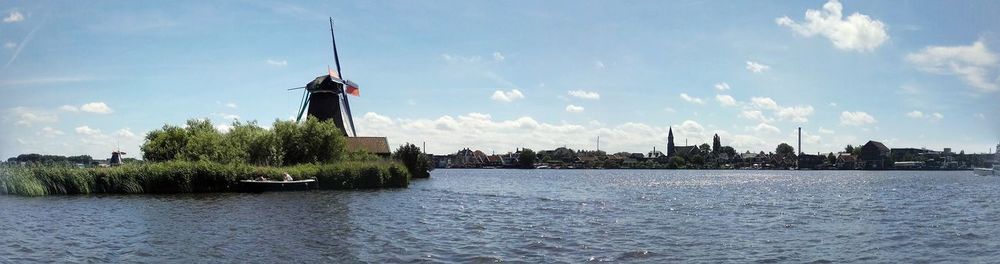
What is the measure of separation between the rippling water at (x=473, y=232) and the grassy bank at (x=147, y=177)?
4419 mm

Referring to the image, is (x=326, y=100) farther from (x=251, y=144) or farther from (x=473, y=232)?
(x=473, y=232)

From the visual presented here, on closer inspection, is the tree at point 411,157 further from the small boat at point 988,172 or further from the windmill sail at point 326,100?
the small boat at point 988,172

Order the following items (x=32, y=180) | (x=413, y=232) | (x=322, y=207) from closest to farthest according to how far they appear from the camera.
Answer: (x=413, y=232) → (x=322, y=207) → (x=32, y=180)

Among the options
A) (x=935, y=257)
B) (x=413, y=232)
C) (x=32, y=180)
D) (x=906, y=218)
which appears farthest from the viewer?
(x=32, y=180)

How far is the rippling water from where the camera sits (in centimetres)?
2033

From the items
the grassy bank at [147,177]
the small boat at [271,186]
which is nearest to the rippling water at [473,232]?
the grassy bank at [147,177]

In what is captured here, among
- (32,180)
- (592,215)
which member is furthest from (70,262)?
(32,180)

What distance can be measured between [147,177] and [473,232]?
30781mm

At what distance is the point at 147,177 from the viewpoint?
156 ft

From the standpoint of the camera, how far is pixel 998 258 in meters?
20.9

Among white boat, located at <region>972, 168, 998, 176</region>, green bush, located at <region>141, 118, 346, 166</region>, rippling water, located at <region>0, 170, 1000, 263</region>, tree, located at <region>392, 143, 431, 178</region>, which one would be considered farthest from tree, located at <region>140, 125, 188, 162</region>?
white boat, located at <region>972, 168, 998, 176</region>

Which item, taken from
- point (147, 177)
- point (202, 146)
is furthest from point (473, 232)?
point (202, 146)

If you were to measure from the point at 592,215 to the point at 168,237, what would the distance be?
1809 cm

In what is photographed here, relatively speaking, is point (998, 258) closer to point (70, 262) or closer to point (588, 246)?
point (588, 246)
